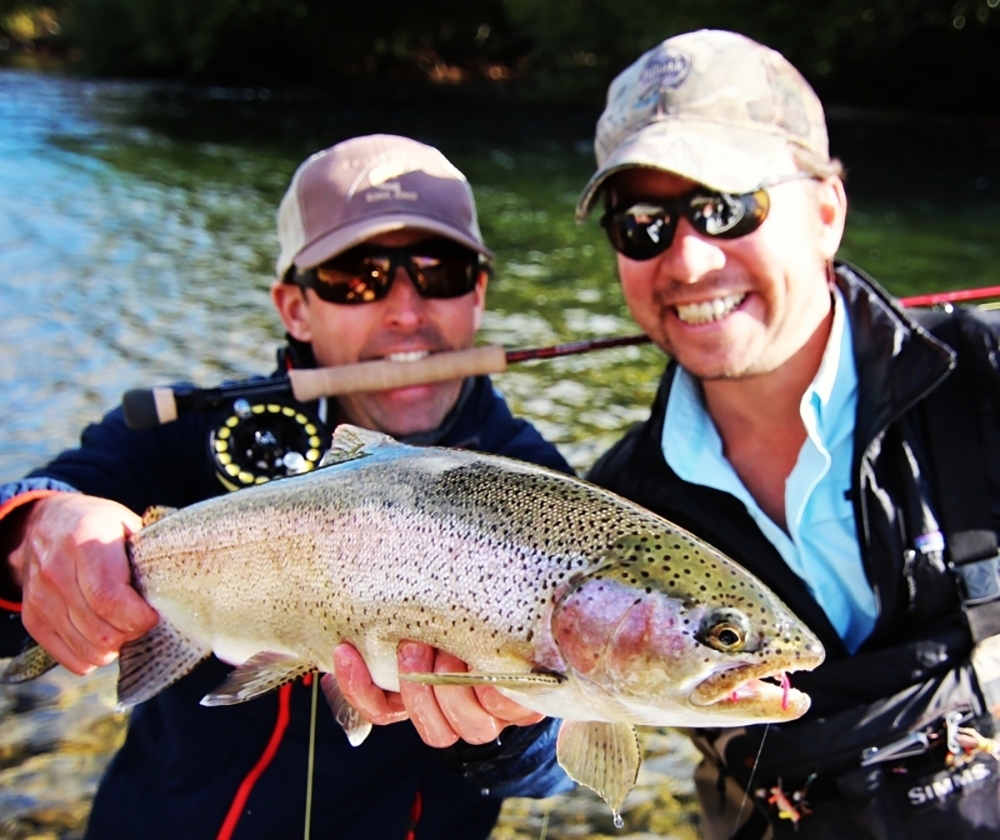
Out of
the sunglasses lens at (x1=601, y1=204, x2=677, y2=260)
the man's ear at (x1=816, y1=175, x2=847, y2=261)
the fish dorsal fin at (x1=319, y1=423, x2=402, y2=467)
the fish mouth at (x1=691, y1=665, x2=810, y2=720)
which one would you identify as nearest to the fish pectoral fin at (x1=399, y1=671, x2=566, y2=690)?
the fish mouth at (x1=691, y1=665, x2=810, y2=720)

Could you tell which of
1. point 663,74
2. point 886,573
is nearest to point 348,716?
point 886,573

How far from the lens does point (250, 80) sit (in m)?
39.5

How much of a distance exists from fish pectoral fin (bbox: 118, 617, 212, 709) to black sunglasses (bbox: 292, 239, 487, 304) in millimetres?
1115

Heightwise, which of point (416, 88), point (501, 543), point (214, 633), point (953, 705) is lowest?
point (953, 705)

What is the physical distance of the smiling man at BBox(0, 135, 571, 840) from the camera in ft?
7.55

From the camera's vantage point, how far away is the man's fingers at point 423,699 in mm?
1942

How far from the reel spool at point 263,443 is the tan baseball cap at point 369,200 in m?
0.45

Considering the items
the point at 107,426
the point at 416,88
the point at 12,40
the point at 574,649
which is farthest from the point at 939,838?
the point at 12,40

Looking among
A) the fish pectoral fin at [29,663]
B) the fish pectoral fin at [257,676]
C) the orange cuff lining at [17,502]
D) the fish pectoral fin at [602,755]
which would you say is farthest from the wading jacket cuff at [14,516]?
the fish pectoral fin at [602,755]

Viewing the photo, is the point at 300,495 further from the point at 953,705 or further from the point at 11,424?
the point at 11,424

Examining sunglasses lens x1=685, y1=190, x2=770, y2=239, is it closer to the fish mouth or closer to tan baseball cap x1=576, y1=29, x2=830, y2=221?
tan baseball cap x1=576, y1=29, x2=830, y2=221

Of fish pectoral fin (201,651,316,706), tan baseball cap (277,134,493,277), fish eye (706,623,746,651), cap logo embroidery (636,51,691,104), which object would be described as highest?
cap logo embroidery (636,51,691,104)

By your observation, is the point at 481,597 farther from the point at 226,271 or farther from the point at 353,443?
the point at 226,271

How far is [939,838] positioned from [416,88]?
37.3 m
